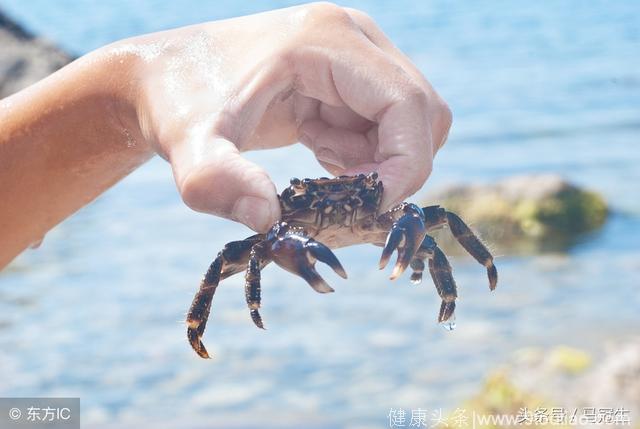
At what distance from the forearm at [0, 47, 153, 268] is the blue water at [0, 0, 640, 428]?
4704 mm

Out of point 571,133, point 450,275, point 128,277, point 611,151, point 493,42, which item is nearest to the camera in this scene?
point 450,275

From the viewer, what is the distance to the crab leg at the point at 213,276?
2.77m

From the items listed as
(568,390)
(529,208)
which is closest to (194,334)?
(568,390)

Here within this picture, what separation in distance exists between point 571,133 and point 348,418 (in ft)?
36.8

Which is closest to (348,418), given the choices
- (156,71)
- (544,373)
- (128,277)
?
(544,373)

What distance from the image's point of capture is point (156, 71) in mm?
2721

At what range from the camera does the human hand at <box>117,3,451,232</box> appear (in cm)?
230

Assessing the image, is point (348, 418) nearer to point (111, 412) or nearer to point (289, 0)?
point (111, 412)

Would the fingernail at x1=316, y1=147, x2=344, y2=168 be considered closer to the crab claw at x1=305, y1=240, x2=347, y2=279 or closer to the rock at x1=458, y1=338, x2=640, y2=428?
the crab claw at x1=305, y1=240, x2=347, y2=279

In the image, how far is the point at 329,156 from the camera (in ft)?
9.91

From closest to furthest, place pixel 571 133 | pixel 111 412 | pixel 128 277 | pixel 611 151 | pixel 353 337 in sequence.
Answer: pixel 111 412 → pixel 353 337 → pixel 128 277 → pixel 611 151 → pixel 571 133

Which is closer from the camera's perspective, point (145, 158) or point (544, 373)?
point (145, 158)

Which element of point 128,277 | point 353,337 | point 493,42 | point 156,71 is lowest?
point 156,71

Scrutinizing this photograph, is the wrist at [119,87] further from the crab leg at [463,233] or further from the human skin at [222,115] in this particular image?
the crab leg at [463,233]
